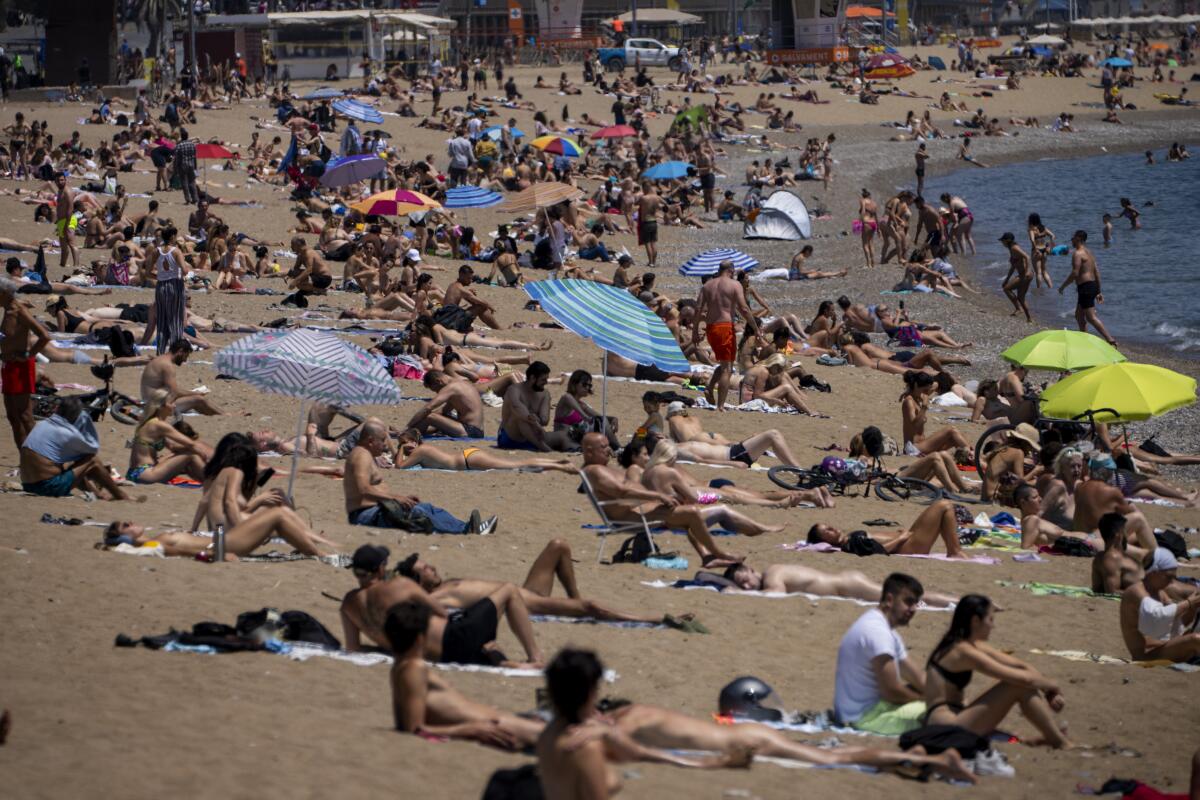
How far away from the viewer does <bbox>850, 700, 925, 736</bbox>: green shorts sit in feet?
22.8

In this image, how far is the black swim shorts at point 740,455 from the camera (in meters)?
13.0

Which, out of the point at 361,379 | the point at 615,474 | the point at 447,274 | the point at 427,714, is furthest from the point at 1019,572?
the point at 447,274

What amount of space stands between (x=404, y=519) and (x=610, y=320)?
2.47m

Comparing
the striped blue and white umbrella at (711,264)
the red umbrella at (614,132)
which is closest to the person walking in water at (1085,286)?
the striped blue and white umbrella at (711,264)

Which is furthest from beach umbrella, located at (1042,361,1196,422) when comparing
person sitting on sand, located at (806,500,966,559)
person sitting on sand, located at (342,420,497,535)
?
person sitting on sand, located at (342,420,497,535)

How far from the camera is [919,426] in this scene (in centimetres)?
1392

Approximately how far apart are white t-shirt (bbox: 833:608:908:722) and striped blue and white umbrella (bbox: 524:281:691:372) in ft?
15.6

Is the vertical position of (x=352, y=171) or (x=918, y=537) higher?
(x=352, y=171)

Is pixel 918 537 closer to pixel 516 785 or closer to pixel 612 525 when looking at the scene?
pixel 612 525

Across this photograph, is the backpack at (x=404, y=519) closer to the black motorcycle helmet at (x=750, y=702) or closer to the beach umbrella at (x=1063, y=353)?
the black motorcycle helmet at (x=750, y=702)

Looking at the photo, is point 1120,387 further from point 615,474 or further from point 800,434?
point 615,474

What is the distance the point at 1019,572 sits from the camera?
33.6ft

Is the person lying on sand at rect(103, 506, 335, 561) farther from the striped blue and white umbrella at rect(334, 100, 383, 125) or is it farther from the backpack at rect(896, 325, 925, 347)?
the striped blue and white umbrella at rect(334, 100, 383, 125)

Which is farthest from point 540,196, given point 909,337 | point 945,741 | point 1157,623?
point 945,741
